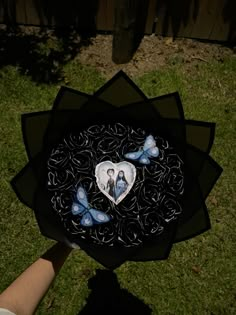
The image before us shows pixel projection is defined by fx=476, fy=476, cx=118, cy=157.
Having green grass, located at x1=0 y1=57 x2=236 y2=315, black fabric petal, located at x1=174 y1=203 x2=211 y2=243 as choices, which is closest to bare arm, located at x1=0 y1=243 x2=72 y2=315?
black fabric petal, located at x1=174 y1=203 x2=211 y2=243

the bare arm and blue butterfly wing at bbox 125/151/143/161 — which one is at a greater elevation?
blue butterfly wing at bbox 125/151/143/161

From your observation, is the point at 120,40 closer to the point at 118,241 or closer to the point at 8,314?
the point at 118,241

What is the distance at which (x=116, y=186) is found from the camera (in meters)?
2.72

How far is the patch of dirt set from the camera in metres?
6.17

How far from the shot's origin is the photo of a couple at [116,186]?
271 cm

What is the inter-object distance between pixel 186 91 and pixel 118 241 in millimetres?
3653

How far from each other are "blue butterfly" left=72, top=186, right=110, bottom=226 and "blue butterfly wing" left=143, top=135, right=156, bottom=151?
455 millimetres

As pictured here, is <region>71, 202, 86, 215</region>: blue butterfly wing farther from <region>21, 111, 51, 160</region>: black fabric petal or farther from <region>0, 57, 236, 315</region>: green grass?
<region>0, 57, 236, 315</region>: green grass

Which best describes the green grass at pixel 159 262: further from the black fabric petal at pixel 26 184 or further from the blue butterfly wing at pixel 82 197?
the blue butterfly wing at pixel 82 197

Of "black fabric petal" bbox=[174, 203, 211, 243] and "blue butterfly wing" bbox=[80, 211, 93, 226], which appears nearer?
"blue butterfly wing" bbox=[80, 211, 93, 226]

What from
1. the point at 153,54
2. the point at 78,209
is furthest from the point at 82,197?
the point at 153,54

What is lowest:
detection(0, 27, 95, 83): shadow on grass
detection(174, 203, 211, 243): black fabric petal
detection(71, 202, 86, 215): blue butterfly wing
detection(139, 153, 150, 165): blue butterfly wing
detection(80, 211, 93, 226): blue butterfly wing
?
detection(0, 27, 95, 83): shadow on grass

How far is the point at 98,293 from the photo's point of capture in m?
4.67

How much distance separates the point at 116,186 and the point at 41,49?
410cm
